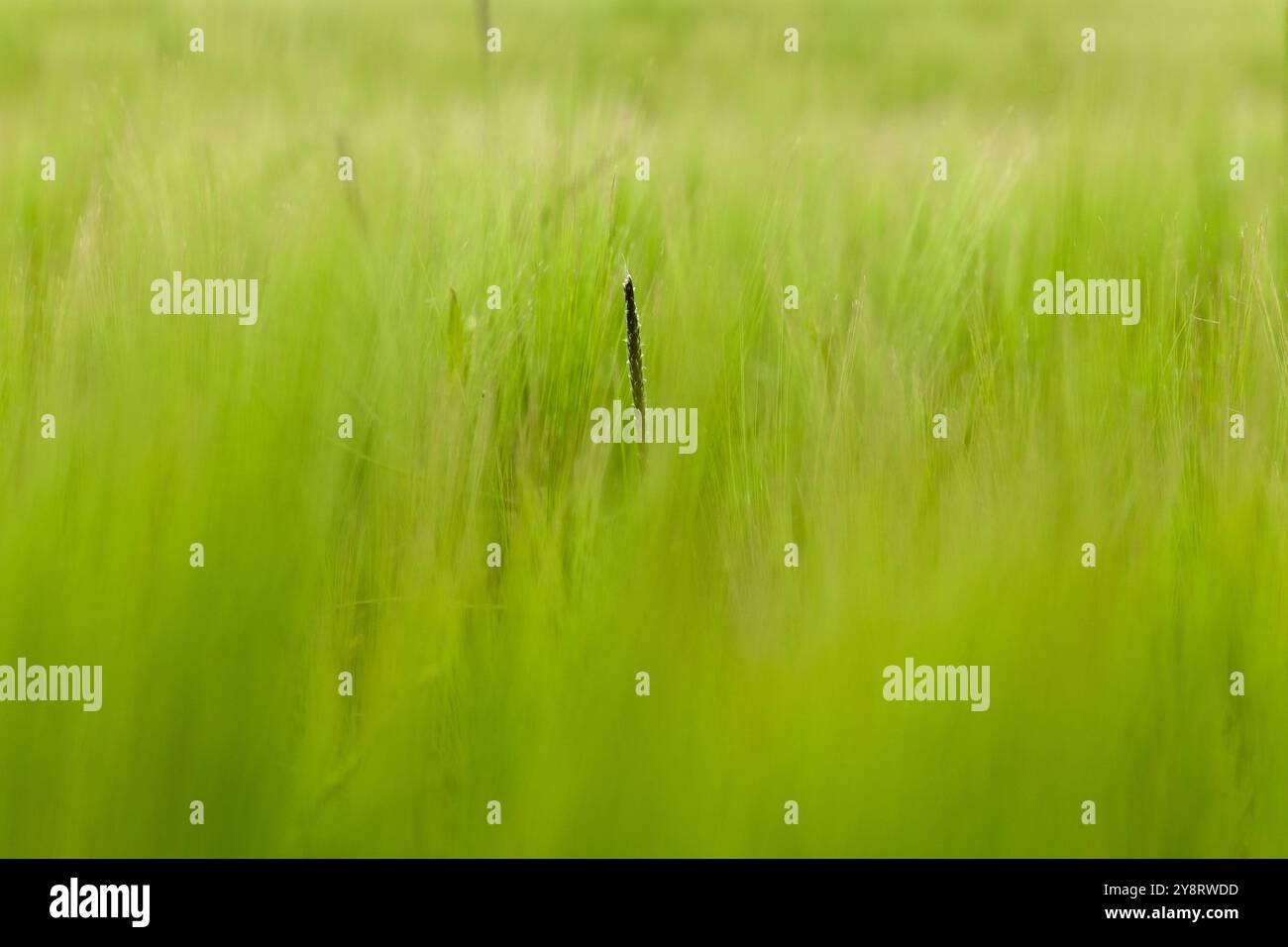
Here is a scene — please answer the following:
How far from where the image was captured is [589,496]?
3.27ft

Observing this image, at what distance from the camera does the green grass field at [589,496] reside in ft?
2.93

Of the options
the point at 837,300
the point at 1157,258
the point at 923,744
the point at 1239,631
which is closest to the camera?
the point at 923,744

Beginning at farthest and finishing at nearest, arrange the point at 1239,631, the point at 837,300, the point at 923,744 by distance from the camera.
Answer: the point at 837,300 < the point at 1239,631 < the point at 923,744

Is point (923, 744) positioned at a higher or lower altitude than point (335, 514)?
lower

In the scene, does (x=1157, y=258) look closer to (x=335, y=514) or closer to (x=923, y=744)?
(x=923, y=744)

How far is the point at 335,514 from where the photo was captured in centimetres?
104

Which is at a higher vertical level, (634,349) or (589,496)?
(634,349)

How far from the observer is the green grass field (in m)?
0.89
